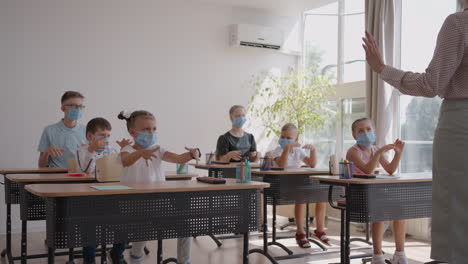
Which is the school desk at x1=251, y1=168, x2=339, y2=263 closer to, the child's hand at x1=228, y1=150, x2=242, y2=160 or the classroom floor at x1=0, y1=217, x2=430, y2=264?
the classroom floor at x1=0, y1=217, x2=430, y2=264

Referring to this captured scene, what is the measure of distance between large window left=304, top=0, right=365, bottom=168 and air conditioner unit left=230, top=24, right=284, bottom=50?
0.65m

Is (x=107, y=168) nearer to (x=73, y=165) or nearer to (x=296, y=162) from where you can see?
(x=73, y=165)

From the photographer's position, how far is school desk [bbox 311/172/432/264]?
3.55 meters

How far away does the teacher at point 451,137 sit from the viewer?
187cm

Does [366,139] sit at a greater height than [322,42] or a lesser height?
lesser

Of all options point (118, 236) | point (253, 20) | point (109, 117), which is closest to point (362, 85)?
point (253, 20)

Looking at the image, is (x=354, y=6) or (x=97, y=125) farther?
(x=354, y=6)

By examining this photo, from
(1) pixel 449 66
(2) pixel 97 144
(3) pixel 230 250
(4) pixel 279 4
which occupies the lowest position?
(3) pixel 230 250

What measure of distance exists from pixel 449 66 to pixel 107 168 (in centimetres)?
250

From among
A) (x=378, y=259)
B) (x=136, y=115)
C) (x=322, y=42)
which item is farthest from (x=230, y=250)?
(x=322, y=42)

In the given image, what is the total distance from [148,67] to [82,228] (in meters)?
4.38

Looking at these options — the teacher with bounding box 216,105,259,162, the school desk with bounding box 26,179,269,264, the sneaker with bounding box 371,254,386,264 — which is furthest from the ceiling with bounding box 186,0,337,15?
the school desk with bounding box 26,179,269,264

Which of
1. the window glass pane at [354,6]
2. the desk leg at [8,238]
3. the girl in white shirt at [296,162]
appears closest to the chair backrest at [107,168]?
the desk leg at [8,238]

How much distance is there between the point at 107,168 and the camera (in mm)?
3479
